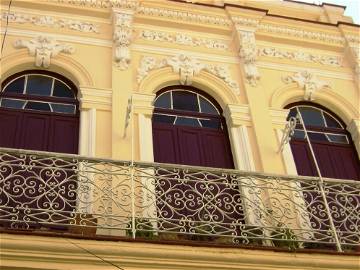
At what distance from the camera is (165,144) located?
8336mm

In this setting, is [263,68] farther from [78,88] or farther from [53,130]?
[53,130]

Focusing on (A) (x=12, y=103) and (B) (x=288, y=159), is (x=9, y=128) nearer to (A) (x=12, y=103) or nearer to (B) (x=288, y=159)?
(A) (x=12, y=103)

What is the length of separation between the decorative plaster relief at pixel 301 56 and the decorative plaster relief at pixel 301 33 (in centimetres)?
35

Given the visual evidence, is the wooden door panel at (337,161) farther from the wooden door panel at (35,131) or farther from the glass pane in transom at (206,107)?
the wooden door panel at (35,131)

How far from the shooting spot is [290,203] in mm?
7742

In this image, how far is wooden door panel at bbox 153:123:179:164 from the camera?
8.14m

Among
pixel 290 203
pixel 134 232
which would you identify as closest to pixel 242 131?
pixel 290 203

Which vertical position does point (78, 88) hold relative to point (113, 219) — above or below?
above

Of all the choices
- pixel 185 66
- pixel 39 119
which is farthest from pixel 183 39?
pixel 39 119

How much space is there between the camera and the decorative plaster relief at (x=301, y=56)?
398 inches

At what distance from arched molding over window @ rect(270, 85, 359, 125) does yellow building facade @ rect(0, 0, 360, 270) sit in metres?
0.02

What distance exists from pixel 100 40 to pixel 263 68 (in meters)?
2.83

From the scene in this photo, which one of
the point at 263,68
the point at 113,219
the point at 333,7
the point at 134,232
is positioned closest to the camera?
the point at 134,232

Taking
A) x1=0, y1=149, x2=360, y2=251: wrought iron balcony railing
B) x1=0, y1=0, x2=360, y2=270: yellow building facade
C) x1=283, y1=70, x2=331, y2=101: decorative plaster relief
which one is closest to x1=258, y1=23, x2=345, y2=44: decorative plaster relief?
x1=0, y1=0, x2=360, y2=270: yellow building facade
